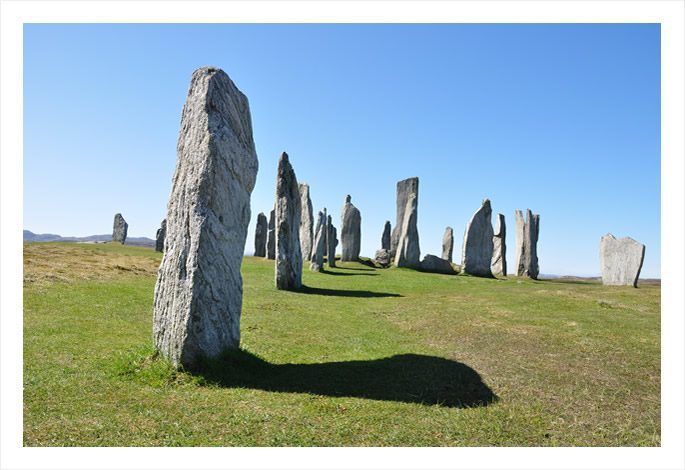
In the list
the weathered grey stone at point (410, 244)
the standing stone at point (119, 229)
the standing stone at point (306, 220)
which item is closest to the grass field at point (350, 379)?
the weathered grey stone at point (410, 244)

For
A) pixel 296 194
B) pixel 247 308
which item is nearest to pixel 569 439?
pixel 247 308

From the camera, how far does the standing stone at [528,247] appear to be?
32688 mm

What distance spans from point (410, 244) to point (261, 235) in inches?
675

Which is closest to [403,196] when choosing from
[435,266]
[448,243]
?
[435,266]

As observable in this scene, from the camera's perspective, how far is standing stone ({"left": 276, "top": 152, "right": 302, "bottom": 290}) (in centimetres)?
1838

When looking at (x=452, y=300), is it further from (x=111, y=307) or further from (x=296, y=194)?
(x=111, y=307)

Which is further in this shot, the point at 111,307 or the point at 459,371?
the point at 111,307

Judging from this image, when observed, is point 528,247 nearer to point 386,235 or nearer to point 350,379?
point 386,235

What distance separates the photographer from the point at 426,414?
20.1 ft

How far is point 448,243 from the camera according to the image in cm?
3906

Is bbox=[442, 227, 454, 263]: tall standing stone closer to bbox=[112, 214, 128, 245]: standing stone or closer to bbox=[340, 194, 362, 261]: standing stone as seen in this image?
bbox=[340, 194, 362, 261]: standing stone

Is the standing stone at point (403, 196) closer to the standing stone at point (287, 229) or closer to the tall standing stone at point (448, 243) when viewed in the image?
the tall standing stone at point (448, 243)

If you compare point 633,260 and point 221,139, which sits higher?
point 221,139

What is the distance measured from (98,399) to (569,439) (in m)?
6.12
